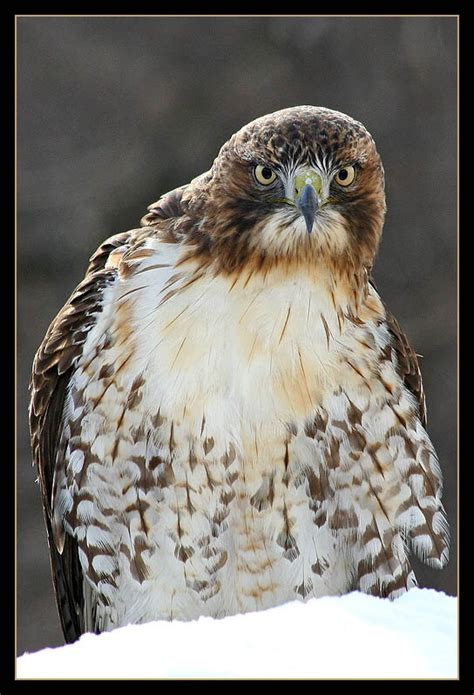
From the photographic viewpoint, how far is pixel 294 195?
2283 mm

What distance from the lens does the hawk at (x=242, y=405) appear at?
241 centimetres

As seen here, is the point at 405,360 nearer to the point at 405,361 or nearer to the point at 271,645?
the point at 405,361

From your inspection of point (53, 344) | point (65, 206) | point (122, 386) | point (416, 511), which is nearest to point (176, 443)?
point (122, 386)

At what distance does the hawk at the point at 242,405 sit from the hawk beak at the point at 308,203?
0.14 feet

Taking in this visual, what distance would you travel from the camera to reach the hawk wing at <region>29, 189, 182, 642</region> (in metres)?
2.73

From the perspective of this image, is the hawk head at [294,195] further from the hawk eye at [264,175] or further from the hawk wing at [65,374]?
the hawk wing at [65,374]

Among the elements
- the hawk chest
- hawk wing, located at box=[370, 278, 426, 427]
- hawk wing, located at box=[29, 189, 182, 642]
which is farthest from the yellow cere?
hawk wing, located at box=[370, 278, 426, 427]

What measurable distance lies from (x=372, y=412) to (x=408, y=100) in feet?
10.3

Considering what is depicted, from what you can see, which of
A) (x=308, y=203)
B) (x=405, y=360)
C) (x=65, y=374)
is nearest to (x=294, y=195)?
(x=308, y=203)

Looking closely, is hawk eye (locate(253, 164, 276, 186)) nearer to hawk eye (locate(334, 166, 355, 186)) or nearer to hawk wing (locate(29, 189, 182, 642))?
hawk eye (locate(334, 166, 355, 186))

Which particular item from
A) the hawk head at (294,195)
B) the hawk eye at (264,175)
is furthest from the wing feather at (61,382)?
the hawk eye at (264,175)

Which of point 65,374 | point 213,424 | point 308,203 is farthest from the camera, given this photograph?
point 65,374

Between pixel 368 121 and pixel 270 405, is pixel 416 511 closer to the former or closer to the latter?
pixel 270 405

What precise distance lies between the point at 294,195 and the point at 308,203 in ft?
0.14
